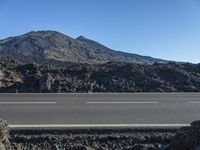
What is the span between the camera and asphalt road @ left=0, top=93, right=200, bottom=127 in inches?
406

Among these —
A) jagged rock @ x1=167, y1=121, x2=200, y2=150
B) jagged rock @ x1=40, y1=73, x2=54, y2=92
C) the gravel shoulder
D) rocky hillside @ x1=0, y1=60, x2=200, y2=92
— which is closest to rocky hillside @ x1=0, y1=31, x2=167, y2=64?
rocky hillside @ x1=0, y1=60, x2=200, y2=92

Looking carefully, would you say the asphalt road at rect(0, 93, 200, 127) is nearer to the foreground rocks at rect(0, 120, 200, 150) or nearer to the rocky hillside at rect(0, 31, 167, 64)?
the foreground rocks at rect(0, 120, 200, 150)

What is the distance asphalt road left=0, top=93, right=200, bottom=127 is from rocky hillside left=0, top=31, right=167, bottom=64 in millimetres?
28430

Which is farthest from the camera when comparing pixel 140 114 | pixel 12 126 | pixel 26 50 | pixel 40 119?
pixel 26 50

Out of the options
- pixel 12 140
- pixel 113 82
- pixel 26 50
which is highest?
pixel 26 50

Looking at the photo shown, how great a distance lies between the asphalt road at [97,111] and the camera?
10.3 meters

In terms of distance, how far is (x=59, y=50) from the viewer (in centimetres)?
4700

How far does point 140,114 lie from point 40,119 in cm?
232

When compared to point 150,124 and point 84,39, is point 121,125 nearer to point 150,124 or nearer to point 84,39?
point 150,124

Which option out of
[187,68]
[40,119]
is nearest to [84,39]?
[187,68]

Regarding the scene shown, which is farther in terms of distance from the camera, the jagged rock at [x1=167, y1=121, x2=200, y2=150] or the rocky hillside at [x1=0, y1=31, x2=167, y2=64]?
the rocky hillside at [x1=0, y1=31, x2=167, y2=64]

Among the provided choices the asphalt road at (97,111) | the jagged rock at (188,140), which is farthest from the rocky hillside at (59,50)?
the jagged rock at (188,140)

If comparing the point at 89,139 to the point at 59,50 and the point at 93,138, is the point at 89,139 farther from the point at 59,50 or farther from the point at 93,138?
the point at 59,50

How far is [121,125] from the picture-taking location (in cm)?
984
